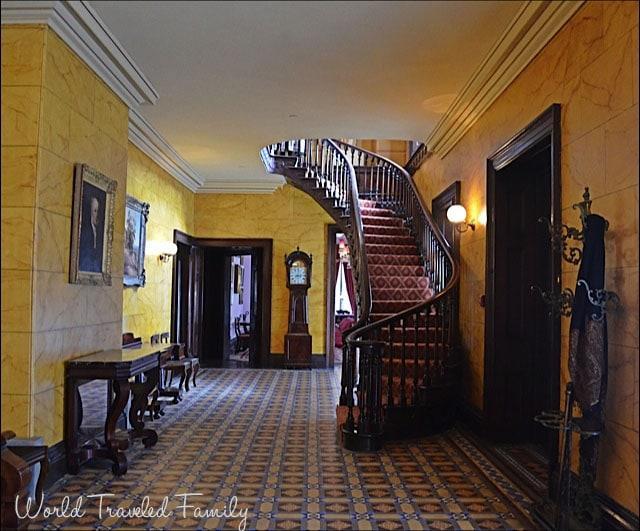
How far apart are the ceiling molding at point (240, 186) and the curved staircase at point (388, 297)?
143 cm

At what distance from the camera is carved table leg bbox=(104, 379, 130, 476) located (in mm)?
4573

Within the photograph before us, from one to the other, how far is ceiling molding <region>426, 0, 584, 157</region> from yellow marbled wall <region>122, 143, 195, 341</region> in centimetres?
390

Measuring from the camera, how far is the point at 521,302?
5559 mm

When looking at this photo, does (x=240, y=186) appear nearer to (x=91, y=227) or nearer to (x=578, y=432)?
(x=91, y=227)

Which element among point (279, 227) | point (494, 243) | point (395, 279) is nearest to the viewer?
point (494, 243)

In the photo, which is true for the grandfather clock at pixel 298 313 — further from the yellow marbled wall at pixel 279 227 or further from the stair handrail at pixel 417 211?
the stair handrail at pixel 417 211

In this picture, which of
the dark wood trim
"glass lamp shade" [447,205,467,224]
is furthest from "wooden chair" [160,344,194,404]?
"glass lamp shade" [447,205,467,224]

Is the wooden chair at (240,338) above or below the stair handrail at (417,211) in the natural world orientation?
below

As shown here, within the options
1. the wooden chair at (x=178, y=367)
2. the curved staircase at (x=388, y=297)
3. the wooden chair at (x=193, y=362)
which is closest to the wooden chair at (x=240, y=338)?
the wooden chair at (x=193, y=362)

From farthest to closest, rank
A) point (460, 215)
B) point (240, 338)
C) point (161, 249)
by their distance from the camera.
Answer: point (240, 338) → point (161, 249) → point (460, 215)

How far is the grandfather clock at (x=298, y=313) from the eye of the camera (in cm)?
1084

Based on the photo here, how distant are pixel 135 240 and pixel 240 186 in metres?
4.00

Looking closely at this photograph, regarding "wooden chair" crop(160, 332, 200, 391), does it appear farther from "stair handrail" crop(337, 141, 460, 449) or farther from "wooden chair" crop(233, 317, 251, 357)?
"wooden chair" crop(233, 317, 251, 357)

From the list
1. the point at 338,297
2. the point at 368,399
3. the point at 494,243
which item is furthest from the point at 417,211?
the point at 338,297
